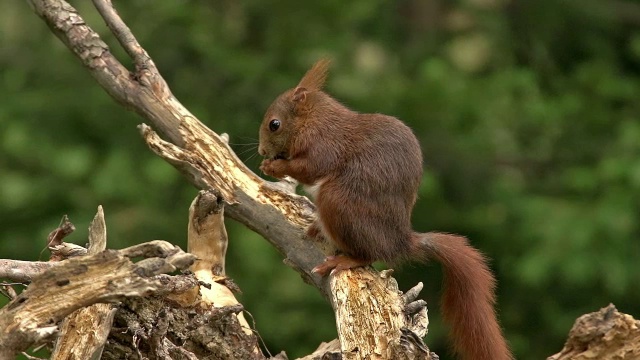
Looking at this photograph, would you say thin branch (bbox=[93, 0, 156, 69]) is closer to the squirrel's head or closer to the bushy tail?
the squirrel's head

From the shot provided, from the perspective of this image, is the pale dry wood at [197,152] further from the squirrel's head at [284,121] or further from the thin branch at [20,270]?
the thin branch at [20,270]

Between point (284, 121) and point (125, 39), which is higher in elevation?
point (125, 39)

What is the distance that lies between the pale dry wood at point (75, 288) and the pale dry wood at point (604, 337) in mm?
981

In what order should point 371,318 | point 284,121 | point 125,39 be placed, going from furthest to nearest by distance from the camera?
point 284,121 < point 125,39 < point 371,318

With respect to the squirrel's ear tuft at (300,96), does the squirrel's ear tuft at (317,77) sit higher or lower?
higher

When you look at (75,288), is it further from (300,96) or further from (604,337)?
(300,96)

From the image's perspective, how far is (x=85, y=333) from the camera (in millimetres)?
2971

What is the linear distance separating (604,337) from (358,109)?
13.7 feet

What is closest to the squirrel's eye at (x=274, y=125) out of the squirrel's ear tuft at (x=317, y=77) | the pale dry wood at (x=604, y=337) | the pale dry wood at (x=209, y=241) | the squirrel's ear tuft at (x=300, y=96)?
the squirrel's ear tuft at (x=300, y=96)

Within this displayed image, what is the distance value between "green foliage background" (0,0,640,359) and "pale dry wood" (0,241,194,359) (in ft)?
12.5

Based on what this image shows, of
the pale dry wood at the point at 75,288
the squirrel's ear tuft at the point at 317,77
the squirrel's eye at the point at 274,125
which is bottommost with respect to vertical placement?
the pale dry wood at the point at 75,288

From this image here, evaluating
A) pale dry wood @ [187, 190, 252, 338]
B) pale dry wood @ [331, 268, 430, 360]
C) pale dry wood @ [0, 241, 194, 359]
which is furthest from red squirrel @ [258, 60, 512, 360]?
pale dry wood @ [0, 241, 194, 359]

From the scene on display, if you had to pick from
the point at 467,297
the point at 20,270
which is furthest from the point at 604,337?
the point at 20,270

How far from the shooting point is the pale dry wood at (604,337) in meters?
2.76
